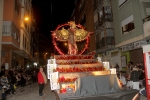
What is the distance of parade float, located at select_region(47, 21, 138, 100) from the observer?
6989mm

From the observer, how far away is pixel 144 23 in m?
14.1

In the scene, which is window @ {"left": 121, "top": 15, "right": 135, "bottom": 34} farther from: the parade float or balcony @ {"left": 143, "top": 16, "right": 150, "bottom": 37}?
the parade float

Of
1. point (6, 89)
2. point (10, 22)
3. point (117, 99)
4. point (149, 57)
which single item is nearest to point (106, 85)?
point (117, 99)

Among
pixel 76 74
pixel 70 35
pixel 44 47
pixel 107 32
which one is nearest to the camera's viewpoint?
pixel 76 74

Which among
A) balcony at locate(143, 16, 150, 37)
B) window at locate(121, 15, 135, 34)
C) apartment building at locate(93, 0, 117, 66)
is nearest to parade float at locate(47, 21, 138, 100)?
balcony at locate(143, 16, 150, 37)

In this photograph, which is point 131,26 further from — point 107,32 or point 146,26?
point 107,32

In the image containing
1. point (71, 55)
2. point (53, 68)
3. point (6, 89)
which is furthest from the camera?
point (71, 55)

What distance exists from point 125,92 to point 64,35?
876cm

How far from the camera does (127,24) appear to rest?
1764cm

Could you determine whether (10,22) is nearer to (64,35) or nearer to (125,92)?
(64,35)

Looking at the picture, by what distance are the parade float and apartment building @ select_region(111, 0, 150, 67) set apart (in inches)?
205

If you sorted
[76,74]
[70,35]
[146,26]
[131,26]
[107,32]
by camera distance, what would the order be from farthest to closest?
[107,32]
[131,26]
[70,35]
[146,26]
[76,74]

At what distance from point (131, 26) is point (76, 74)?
32.7ft

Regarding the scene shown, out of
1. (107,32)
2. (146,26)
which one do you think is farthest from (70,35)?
(107,32)
